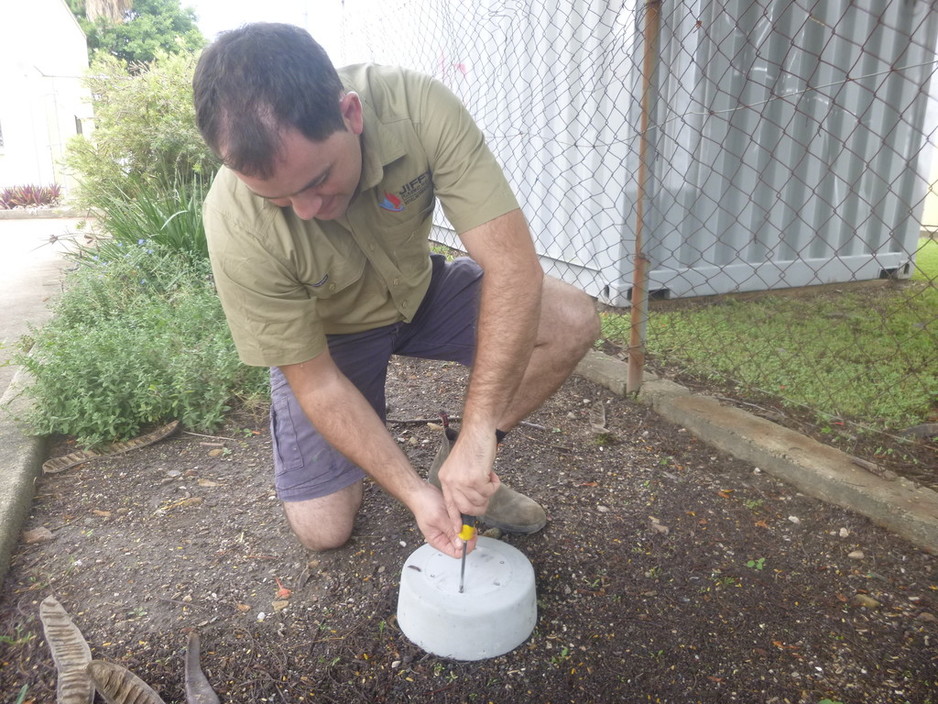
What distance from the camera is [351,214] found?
1.73m

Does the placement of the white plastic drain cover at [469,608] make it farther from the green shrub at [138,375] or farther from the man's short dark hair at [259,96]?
the green shrub at [138,375]

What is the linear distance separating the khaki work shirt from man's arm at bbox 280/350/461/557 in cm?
6

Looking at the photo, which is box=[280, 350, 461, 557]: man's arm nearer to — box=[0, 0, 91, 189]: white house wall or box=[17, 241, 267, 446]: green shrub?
box=[17, 241, 267, 446]: green shrub

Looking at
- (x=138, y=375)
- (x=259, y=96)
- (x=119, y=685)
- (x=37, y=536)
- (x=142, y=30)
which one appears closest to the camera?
(x=259, y=96)

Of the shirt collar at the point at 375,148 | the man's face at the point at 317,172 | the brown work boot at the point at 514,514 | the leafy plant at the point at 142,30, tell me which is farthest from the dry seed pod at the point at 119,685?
the leafy plant at the point at 142,30

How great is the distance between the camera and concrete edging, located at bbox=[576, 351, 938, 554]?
74.7 inches

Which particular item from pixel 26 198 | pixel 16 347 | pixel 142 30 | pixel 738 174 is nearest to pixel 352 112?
pixel 16 347

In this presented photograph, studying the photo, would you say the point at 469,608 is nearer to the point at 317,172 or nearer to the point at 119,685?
the point at 119,685

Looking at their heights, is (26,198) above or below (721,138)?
below

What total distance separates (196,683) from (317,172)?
116 cm

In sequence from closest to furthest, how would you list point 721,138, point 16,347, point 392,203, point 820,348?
point 392,203 → point 820,348 → point 16,347 → point 721,138

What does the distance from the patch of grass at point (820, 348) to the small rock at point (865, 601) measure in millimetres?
985

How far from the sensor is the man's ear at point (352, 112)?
1472 mm

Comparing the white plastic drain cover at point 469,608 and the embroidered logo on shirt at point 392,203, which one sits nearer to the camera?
the white plastic drain cover at point 469,608
